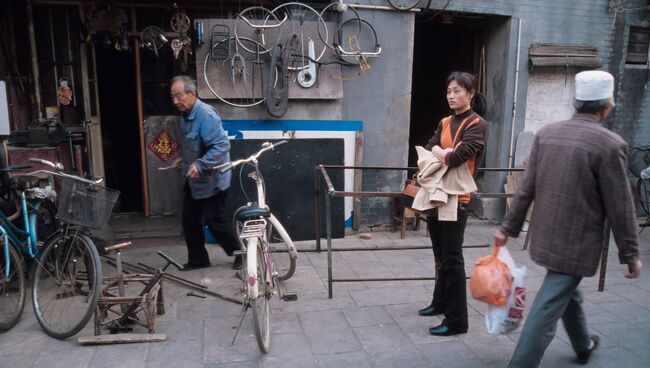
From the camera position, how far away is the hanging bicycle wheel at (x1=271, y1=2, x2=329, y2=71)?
616cm

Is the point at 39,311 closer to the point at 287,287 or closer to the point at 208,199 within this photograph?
the point at 208,199

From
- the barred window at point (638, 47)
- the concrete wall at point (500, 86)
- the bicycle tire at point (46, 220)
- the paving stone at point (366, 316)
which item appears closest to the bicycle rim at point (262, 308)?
the paving stone at point (366, 316)

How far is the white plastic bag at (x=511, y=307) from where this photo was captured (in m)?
3.13

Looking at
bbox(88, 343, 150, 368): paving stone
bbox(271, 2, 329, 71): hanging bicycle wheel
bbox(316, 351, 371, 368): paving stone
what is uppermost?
bbox(271, 2, 329, 71): hanging bicycle wheel

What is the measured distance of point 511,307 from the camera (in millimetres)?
3148

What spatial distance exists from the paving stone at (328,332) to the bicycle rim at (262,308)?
1.17ft

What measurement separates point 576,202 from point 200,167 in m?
3.19

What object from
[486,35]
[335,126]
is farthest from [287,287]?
[486,35]

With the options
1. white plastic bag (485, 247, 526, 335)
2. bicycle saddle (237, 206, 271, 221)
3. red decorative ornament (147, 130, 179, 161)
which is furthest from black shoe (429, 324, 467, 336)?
red decorative ornament (147, 130, 179, 161)

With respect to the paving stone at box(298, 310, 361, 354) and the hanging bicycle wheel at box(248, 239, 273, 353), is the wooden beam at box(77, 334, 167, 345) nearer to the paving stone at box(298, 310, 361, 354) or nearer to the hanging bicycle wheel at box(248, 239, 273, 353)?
the hanging bicycle wheel at box(248, 239, 273, 353)

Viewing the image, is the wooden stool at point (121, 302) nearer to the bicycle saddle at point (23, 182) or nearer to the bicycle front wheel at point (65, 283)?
the bicycle front wheel at point (65, 283)

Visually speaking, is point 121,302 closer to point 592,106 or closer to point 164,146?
point 592,106

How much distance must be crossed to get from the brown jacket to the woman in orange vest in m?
0.60

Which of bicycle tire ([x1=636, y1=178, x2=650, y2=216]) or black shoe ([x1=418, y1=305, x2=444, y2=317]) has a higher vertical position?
bicycle tire ([x1=636, y1=178, x2=650, y2=216])
